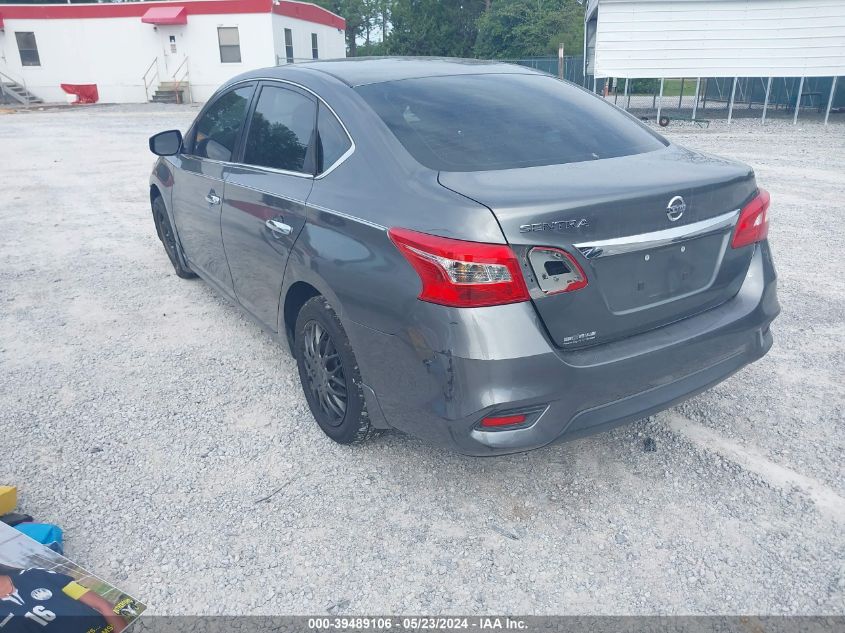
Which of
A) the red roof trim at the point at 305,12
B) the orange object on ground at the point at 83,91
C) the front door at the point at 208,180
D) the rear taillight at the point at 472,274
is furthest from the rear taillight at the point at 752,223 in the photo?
the orange object on ground at the point at 83,91

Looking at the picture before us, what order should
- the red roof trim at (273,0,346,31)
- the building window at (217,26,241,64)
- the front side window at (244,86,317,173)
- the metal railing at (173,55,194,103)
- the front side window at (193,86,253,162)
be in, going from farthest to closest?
the metal railing at (173,55,194,103), the red roof trim at (273,0,346,31), the building window at (217,26,241,64), the front side window at (193,86,253,162), the front side window at (244,86,317,173)

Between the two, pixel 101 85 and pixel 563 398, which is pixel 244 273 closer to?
pixel 563 398

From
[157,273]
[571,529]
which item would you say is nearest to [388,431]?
[571,529]

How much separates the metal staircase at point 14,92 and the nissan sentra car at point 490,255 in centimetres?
3184

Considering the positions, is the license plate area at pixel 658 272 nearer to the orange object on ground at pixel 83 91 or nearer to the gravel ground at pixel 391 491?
the gravel ground at pixel 391 491

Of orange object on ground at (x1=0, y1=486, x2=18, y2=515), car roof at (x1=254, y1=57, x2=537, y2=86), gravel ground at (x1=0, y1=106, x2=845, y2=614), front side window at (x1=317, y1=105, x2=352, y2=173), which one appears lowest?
gravel ground at (x1=0, y1=106, x2=845, y2=614)

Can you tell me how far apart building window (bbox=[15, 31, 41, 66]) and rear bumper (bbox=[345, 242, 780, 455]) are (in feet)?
110

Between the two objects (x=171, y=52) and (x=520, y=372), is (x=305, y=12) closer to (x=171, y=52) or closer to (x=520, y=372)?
(x=171, y=52)

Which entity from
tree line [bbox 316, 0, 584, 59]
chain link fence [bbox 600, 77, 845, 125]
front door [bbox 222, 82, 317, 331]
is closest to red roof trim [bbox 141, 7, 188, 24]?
tree line [bbox 316, 0, 584, 59]

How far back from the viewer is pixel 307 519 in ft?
8.79

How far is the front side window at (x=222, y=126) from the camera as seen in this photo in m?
3.89

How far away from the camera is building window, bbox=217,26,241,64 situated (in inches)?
1085

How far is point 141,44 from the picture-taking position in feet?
93.1

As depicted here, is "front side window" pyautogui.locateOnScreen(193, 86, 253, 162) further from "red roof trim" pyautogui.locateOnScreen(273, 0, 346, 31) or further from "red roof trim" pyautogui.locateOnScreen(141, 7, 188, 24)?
"red roof trim" pyautogui.locateOnScreen(141, 7, 188, 24)
